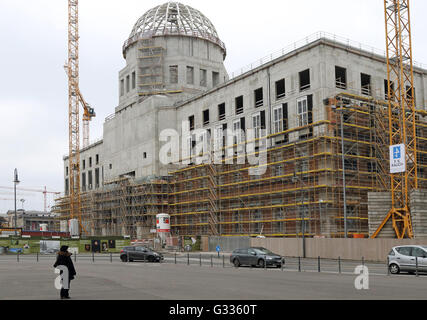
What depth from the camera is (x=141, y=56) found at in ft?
277

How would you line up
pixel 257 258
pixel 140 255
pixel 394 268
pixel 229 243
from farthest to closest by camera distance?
1. pixel 229 243
2. pixel 140 255
3. pixel 257 258
4. pixel 394 268

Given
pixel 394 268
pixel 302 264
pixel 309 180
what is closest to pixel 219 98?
pixel 309 180

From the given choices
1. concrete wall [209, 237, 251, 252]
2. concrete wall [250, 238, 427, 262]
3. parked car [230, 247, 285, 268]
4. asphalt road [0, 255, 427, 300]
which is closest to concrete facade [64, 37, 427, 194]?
concrete wall [209, 237, 251, 252]

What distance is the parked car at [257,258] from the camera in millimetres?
31438

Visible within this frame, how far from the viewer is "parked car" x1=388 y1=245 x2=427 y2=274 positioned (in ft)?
83.2

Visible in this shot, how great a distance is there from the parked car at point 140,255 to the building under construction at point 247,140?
14095 millimetres

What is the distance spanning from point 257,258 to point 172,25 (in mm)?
61226

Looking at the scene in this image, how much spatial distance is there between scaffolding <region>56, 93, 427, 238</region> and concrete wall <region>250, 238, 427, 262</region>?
168 centimetres

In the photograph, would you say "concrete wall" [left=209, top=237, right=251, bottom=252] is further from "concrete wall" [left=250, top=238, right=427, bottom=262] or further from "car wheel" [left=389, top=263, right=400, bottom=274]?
"car wheel" [left=389, top=263, right=400, bottom=274]

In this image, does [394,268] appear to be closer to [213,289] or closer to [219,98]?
[213,289]

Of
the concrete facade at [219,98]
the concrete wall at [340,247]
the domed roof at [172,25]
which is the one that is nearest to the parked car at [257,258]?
the concrete wall at [340,247]

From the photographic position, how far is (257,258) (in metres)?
32.3
